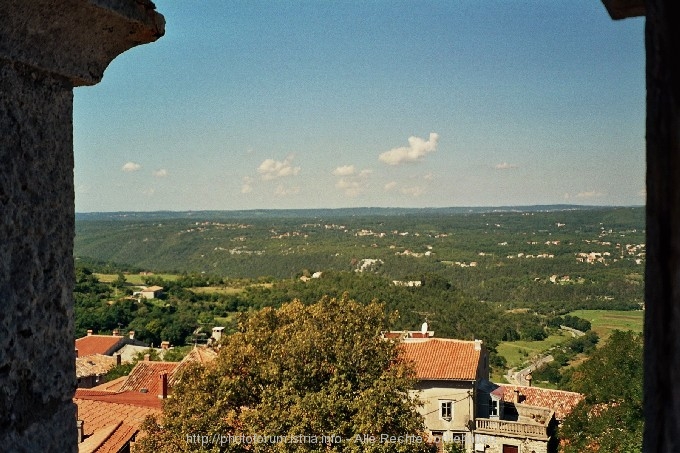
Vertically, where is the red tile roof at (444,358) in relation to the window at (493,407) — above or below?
above

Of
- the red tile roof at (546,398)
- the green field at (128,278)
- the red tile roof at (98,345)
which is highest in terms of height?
the red tile roof at (546,398)

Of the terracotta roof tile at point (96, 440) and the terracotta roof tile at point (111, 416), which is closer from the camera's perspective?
the terracotta roof tile at point (96, 440)

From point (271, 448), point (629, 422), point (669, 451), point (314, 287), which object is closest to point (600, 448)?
point (629, 422)

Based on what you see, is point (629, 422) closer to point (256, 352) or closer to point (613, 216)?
point (256, 352)

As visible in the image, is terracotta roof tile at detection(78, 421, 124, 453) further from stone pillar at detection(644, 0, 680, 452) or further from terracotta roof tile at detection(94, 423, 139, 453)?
stone pillar at detection(644, 0, 680, 452)

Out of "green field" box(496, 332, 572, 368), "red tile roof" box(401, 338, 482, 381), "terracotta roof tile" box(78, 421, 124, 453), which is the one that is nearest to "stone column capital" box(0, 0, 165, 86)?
"terracotta roof tile" box(78, 421, 124, 453)

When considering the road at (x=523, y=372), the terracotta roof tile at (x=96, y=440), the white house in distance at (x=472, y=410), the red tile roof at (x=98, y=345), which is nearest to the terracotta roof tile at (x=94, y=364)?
the red tile roof at (x=98, y=345)

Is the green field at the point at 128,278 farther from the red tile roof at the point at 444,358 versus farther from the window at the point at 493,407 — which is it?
the window at the point at 493,407

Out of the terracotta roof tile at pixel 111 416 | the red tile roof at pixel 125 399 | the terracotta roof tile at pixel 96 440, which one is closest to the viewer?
the terracotta roof tile at pixel 96 440
